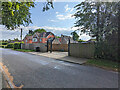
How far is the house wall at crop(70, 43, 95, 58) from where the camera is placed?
843 cm

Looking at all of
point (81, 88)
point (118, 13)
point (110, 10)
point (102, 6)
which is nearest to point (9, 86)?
point (81, 88)

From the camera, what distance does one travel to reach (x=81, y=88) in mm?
3041

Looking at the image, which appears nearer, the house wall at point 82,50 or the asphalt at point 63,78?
the asphalt at point 63,78

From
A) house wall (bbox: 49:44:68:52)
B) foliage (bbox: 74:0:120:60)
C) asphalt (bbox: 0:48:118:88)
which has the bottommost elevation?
asphalt (bbox: 0:48:118:88)

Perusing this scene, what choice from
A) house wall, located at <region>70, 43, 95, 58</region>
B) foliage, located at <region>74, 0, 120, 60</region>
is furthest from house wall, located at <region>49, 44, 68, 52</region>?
foliage, located at <region>74, 0, 120, 60</region>

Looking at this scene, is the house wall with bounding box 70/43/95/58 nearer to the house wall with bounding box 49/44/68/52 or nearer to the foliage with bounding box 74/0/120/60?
the foliage with bounding box 74/0/120/60

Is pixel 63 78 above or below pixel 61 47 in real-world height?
below

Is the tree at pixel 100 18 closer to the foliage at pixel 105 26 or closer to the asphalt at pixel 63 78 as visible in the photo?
the foliage at pixel 105 26

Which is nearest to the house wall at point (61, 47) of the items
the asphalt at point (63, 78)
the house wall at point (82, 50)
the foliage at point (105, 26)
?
the house wall at point (82, 50)

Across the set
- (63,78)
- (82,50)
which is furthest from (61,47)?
(63,78)

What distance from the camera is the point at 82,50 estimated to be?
930cm

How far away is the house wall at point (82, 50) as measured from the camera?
8430 millimetres

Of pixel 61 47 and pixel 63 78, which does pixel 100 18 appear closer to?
pixel 63 78

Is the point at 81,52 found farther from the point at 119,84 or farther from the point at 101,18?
the point at 119,84
